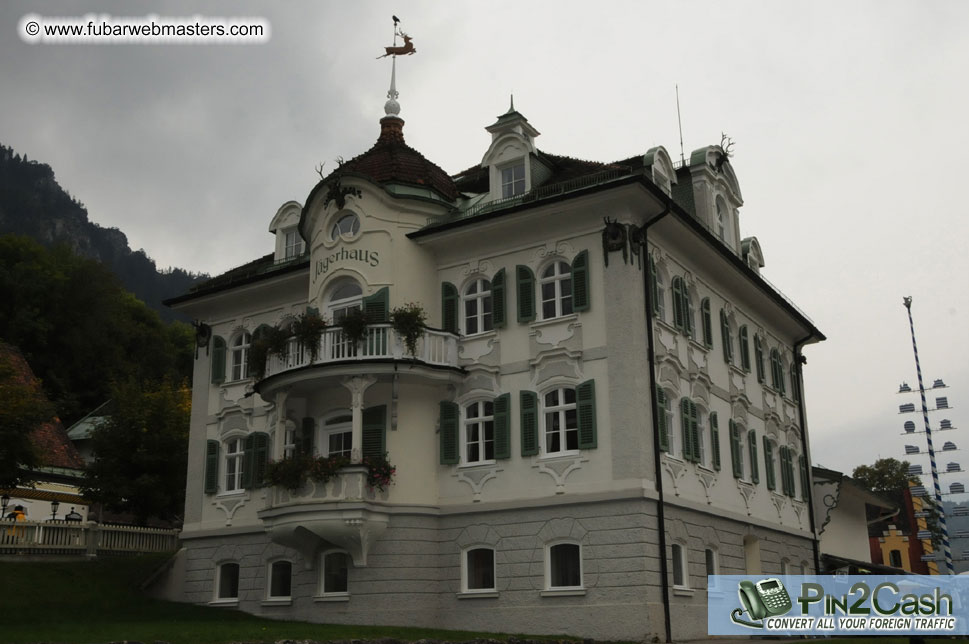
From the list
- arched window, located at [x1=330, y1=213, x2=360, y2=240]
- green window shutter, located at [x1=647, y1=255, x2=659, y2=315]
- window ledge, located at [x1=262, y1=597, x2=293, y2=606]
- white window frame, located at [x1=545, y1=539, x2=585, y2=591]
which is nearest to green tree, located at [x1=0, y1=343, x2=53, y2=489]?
window ledge, located at [x1=262, y1=597, x2=293, y2=606]

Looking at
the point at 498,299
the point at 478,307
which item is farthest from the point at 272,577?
the point at 498,299

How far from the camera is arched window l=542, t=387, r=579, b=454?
26000 mm

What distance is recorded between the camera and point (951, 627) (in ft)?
78.1

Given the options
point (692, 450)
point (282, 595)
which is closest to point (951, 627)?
point (692, 450)

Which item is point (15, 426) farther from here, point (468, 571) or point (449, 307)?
point (468, 571)

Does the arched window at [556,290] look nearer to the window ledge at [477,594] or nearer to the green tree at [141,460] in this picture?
the window ledge at [477,594]

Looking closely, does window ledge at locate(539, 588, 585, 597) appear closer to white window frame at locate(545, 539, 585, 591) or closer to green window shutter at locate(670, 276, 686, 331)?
white window frame at locate(545, 539, 585, 591)

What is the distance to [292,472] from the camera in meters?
26.4

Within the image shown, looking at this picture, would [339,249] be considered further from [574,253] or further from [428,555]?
[428,555]

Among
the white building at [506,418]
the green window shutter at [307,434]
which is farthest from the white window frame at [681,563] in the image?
the green window shutter at [307,434]

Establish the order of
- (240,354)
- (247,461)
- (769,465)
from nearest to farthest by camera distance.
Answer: (247,461)
(769,465)
(240,354)

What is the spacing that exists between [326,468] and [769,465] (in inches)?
613

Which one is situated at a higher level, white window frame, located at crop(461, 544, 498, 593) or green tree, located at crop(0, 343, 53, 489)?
green tree, located at crop(0, 343, 53, 489)

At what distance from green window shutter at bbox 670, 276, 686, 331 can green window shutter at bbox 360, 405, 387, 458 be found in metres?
8.43
